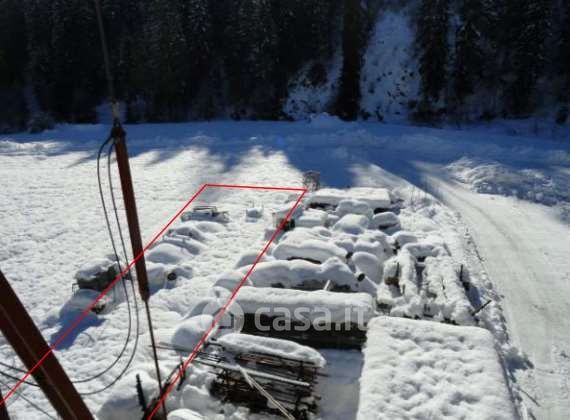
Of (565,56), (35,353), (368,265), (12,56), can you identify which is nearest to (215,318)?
(368,265)

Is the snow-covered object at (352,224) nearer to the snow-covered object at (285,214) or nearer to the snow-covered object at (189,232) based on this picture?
the snow-covered object at (285,214)

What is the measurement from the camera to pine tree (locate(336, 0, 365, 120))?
3428 cm

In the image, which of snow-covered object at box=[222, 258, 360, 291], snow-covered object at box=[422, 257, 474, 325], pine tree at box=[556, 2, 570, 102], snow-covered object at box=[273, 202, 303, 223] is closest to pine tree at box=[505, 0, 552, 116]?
pine tree at box=[556, 2, 570, 102]

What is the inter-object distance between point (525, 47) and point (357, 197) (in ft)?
72.6

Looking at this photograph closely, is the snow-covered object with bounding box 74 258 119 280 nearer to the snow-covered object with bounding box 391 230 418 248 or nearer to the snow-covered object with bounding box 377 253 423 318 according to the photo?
the snow-covered object with bounding box 377 253 423 318

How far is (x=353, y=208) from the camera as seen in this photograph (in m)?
16.1

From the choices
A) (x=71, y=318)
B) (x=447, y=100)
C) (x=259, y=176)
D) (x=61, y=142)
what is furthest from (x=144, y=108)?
(x=71, y=318)

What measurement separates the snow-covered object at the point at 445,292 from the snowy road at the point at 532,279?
1453mm

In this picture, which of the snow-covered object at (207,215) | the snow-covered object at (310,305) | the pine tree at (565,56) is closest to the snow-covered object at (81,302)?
the snow-covered object at (310,305)

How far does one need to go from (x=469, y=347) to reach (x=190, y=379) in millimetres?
5458

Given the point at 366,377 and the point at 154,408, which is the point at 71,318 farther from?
the point at 366,377

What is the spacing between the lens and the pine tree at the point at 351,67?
34281 millimetres

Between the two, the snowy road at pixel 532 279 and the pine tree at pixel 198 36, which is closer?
the snowy road at pixel 532 279

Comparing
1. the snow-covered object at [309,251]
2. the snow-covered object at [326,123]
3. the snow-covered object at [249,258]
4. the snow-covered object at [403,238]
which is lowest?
the snow-covered object at [249,258]
